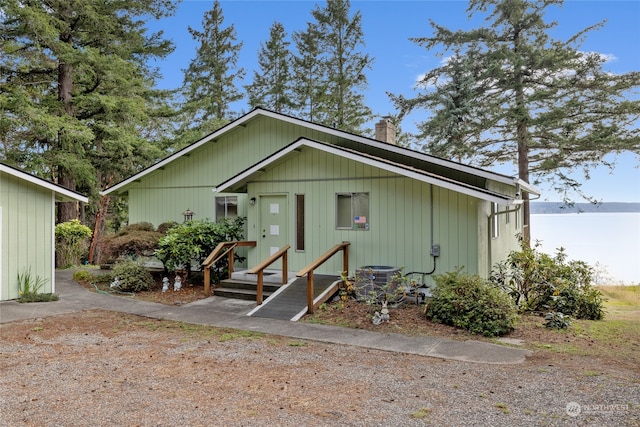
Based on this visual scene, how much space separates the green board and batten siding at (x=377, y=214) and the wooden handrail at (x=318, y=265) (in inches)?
8.8

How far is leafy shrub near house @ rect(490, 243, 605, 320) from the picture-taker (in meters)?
9.19

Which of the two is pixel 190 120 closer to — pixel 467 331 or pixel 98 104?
pixel 98 104

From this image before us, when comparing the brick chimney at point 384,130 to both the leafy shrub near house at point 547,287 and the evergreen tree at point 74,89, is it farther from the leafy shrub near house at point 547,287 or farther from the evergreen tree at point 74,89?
the evergreen tree at point 74,89

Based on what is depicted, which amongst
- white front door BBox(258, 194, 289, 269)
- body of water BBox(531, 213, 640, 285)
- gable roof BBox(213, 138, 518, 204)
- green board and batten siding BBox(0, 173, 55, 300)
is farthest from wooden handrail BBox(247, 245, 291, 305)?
body of water BBox(531, 213, 640, 285)

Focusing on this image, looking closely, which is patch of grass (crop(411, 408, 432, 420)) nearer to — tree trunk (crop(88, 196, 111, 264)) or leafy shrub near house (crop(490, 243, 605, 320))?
leafy shrub near house (crop(490, 243, 605, 320))

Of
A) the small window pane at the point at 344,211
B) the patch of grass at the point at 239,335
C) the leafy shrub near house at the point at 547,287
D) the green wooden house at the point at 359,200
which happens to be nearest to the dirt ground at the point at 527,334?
the leafy shrub near house at the point at 547,287

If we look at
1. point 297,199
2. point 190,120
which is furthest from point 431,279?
point 190,120

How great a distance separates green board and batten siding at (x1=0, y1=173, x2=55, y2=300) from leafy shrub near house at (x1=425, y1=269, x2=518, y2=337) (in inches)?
347

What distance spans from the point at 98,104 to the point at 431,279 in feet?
51.8

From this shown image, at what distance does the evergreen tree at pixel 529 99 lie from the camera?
17812 mm

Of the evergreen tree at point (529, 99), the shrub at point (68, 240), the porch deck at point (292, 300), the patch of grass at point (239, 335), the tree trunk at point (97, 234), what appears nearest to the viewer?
the patch of grass at point (239, 335)

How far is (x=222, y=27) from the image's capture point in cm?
2627

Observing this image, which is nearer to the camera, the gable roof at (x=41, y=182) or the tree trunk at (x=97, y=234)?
the gable roof at (x=41, y=182)

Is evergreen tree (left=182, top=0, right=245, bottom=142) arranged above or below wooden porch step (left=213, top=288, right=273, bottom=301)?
above
